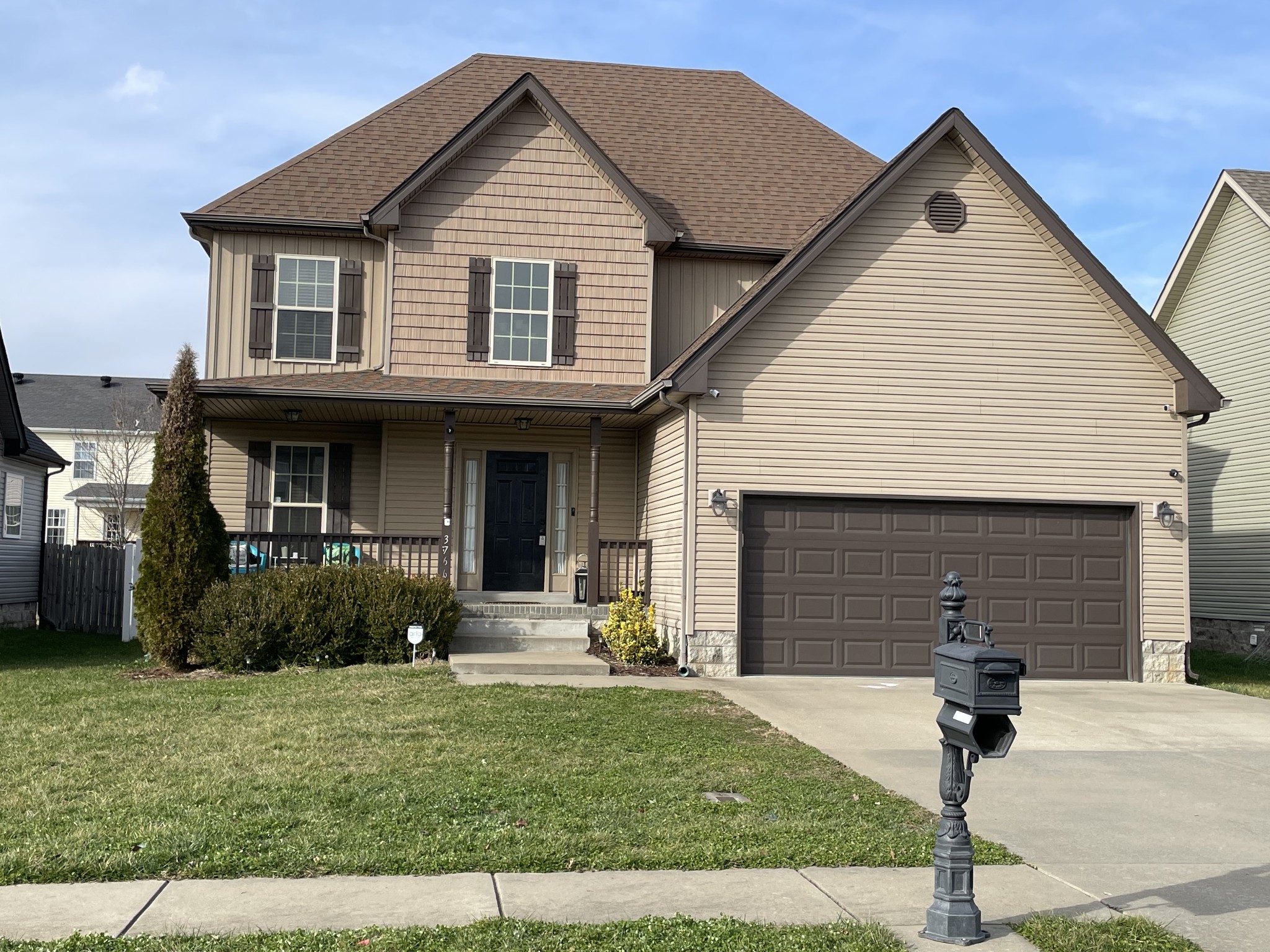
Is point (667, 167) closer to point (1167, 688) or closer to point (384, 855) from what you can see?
point (1167, 688)

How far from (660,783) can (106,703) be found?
6.01 metres

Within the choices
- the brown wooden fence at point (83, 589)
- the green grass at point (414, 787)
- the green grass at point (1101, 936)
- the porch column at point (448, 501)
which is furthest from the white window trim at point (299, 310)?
the green grass at point (1101, 936)

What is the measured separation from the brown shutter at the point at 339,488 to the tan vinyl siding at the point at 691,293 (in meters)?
4.82

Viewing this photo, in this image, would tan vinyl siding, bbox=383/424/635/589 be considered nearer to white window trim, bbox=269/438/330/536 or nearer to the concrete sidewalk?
white window trim, bbox=269/438/330/536

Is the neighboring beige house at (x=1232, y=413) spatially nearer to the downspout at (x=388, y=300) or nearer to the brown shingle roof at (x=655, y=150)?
the brown shingle roof at (x=655, y=150)

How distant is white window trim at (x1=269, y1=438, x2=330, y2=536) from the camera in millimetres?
16828

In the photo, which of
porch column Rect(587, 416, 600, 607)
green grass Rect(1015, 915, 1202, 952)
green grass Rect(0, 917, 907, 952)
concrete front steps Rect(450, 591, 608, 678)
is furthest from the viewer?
porch column Rect(587, 416, 600, 607)

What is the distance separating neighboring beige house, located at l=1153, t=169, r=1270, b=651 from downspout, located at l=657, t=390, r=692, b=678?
1088 cm

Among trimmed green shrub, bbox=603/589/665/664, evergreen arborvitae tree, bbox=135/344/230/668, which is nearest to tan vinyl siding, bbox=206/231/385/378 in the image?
evergreen arborvitae tree, bbox=135/344/230/668

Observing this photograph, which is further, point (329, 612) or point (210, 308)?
point (210, 308)

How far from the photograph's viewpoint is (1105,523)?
1477cm

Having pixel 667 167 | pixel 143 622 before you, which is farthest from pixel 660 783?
pixel 667 167

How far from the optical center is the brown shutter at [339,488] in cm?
1683

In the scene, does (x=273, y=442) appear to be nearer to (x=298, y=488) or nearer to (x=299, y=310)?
(x=298, y=488)
